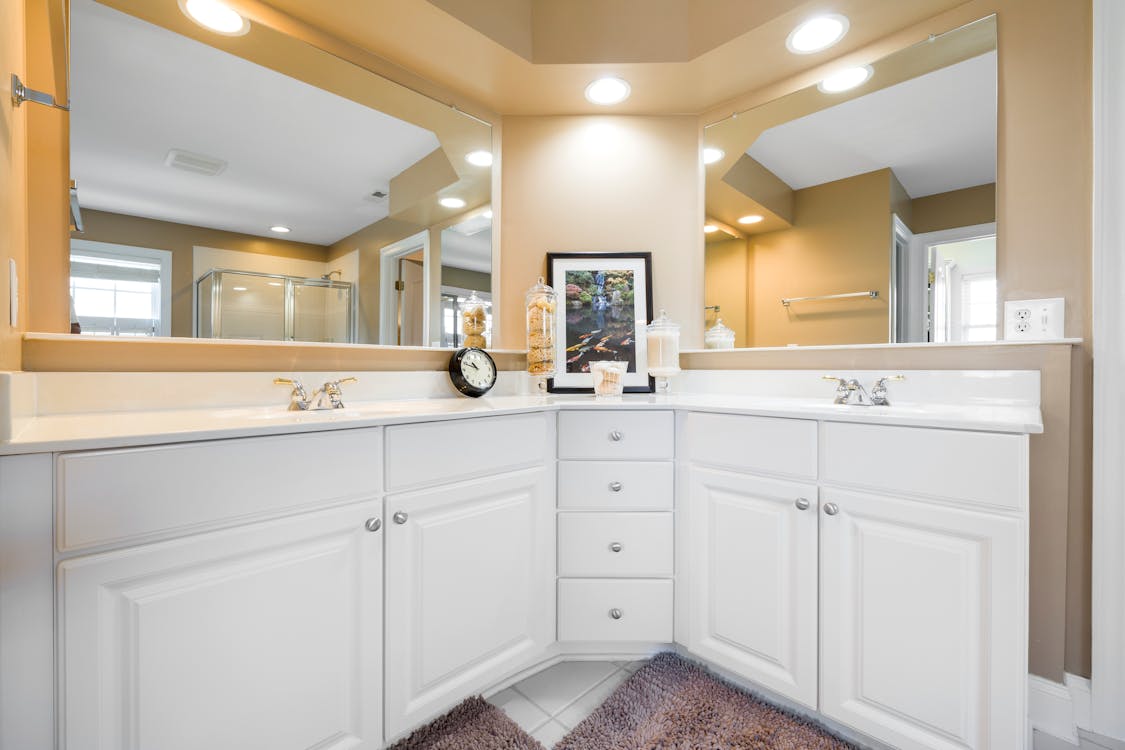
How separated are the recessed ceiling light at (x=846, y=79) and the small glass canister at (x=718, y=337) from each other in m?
0.92

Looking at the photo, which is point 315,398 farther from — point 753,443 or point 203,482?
point 753,443

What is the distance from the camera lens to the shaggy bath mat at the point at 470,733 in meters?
1.21

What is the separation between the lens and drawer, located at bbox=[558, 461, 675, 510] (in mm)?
1553

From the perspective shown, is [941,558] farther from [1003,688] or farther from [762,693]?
[762,693]

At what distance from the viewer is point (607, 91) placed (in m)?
1.94

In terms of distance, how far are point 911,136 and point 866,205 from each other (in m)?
0.24

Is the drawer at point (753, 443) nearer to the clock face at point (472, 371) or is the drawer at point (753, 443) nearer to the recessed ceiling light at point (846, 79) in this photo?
the clock face at point (472, 371)

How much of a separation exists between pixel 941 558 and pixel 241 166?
2.11 meters

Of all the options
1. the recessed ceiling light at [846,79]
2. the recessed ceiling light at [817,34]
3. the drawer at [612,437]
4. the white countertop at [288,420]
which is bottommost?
the drawer at [612,437]

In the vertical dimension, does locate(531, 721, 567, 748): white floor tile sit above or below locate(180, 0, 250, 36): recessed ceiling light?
below

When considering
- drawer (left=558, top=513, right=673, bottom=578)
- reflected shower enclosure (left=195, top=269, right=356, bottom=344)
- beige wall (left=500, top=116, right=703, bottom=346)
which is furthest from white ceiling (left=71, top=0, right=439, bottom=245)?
drawer (left=558, top=513, right=673, bottom=578)

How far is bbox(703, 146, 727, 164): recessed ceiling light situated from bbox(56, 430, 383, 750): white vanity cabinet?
1.78 m

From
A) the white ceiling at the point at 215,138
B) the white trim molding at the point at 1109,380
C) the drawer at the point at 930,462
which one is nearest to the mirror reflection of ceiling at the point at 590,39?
the white ceiling at the point at 215,138

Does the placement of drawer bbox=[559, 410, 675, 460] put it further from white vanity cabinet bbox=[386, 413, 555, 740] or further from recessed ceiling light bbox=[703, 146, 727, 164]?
recessed ceiling light bbox=[703, 146, 727, 164]
